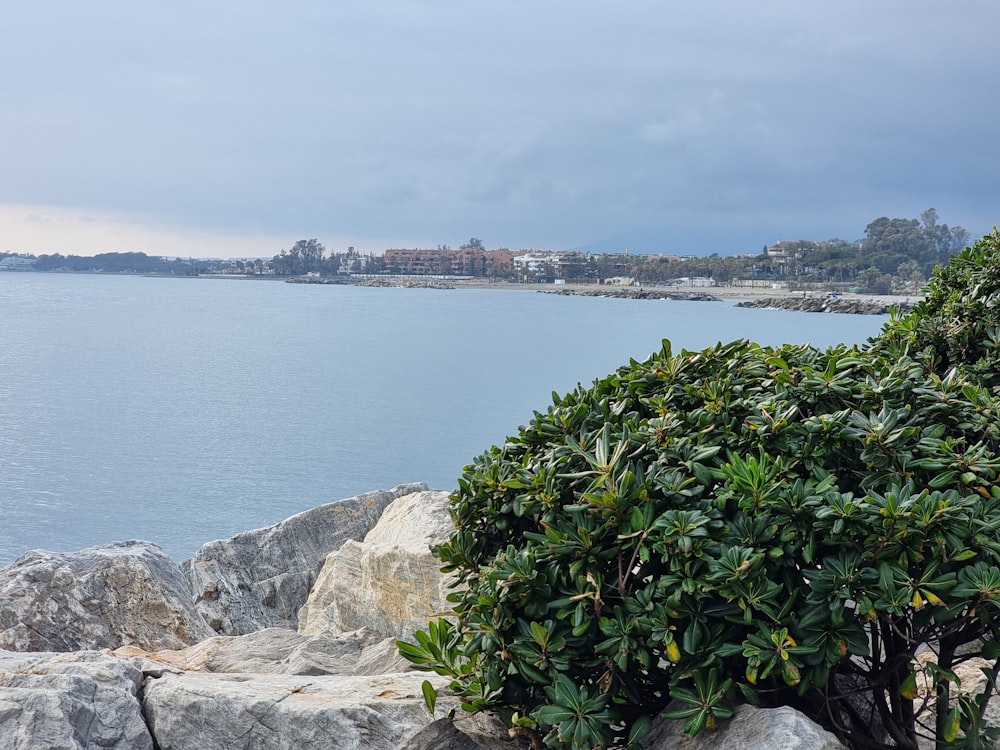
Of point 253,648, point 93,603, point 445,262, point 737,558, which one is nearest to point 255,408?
point 93,603

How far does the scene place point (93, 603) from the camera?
5828 mm

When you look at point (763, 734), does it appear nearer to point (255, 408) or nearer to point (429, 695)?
point (429, 695)

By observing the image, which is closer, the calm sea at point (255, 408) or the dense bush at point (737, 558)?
the dense bush at point (737, 558)

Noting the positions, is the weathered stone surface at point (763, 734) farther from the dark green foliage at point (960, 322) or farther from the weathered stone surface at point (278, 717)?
the dark green foliage at point (960, 322)

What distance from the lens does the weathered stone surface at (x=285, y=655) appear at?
4738 millimetres

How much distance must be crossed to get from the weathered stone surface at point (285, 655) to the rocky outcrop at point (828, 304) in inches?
2037

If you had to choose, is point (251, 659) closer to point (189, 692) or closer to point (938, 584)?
point (189, 692)

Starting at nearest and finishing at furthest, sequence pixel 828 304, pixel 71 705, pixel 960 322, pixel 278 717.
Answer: pixel 71 705
pixel 278 717
pixel 960 322
pixel 828 304

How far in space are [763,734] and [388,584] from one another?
3543 mm

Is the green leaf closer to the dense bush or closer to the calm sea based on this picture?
the dense bush

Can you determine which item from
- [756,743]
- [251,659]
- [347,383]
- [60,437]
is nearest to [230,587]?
[251,659]

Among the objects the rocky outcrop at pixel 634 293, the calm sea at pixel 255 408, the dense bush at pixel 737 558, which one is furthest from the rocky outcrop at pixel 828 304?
the dense bush at pixel 737 558

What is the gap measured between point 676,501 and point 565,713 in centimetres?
86

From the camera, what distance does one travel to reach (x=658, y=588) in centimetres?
319
